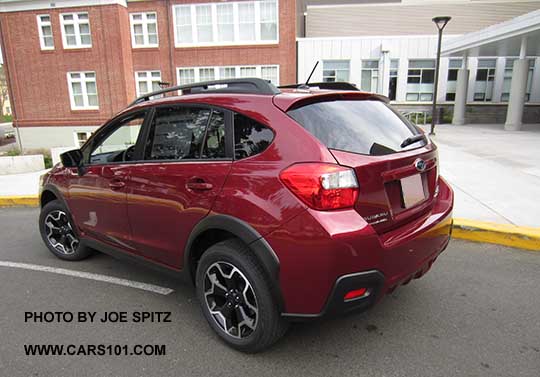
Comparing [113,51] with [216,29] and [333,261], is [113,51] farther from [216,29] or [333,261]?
[333,261]

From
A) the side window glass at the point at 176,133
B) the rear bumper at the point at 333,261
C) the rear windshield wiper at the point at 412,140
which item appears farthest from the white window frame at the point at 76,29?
the rear bumper at the point at 333,261

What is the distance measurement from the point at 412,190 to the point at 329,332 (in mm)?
1209

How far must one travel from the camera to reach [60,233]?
414cm

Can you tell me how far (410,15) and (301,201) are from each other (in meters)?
29.5

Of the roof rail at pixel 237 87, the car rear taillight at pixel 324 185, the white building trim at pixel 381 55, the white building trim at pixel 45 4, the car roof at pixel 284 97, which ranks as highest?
the white building trim at pixel 45 4

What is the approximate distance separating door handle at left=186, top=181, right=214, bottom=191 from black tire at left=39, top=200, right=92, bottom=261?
2.11m

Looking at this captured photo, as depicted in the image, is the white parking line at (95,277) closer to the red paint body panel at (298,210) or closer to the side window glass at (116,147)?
the red paint body panel at (298,210)

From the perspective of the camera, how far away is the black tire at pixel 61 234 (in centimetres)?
405

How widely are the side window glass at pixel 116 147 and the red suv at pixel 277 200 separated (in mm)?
92

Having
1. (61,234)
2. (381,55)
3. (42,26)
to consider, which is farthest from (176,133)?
(381,55)

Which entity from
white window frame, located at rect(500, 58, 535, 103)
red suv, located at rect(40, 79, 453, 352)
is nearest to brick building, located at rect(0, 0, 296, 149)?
white window frame, located at rect(500, 58, 535, 103)

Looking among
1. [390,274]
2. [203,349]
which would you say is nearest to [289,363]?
[203,349]

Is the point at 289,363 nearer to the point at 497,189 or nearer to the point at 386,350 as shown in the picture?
the point at 386,350

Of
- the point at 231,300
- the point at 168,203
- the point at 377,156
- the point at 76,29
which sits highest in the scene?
the point at 76,29
